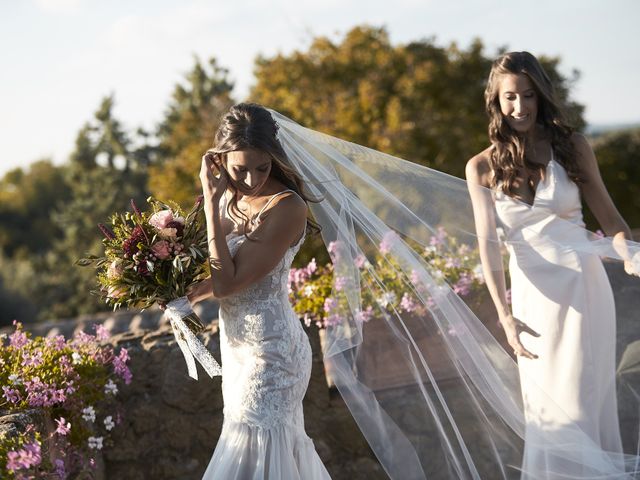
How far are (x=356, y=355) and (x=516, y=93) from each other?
138cm

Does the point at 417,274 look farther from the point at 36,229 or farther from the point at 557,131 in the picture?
the point at 36,229

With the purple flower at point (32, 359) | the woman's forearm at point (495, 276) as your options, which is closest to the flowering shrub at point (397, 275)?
the woman's forearm at point (495, 276)

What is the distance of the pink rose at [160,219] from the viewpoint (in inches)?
132

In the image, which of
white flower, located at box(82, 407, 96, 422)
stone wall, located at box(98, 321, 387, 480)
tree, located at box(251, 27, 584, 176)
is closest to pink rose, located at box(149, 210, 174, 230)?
white flower, located at box(82, 407, 96, 422)

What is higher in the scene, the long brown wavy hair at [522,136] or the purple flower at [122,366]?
the long brown wavy hair at [522,136]

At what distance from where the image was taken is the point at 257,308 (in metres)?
3.28

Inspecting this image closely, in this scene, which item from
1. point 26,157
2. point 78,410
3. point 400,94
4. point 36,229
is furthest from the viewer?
point 26,157

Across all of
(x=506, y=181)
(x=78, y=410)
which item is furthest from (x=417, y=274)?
(x=78, y=410)

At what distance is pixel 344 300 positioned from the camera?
3.79 metres

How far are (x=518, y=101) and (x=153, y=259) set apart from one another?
5.76ft

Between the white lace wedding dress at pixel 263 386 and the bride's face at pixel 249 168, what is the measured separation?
218mm

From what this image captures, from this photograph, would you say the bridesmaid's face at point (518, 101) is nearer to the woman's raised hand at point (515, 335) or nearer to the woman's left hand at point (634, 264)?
the woman's left hand at point (634, 264)

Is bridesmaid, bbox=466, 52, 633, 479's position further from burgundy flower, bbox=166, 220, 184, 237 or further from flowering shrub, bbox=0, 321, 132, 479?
flowering shrub, bbox=0, 321, 132, 479

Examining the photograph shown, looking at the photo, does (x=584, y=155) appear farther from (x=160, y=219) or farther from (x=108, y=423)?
(x=108, y=423)
